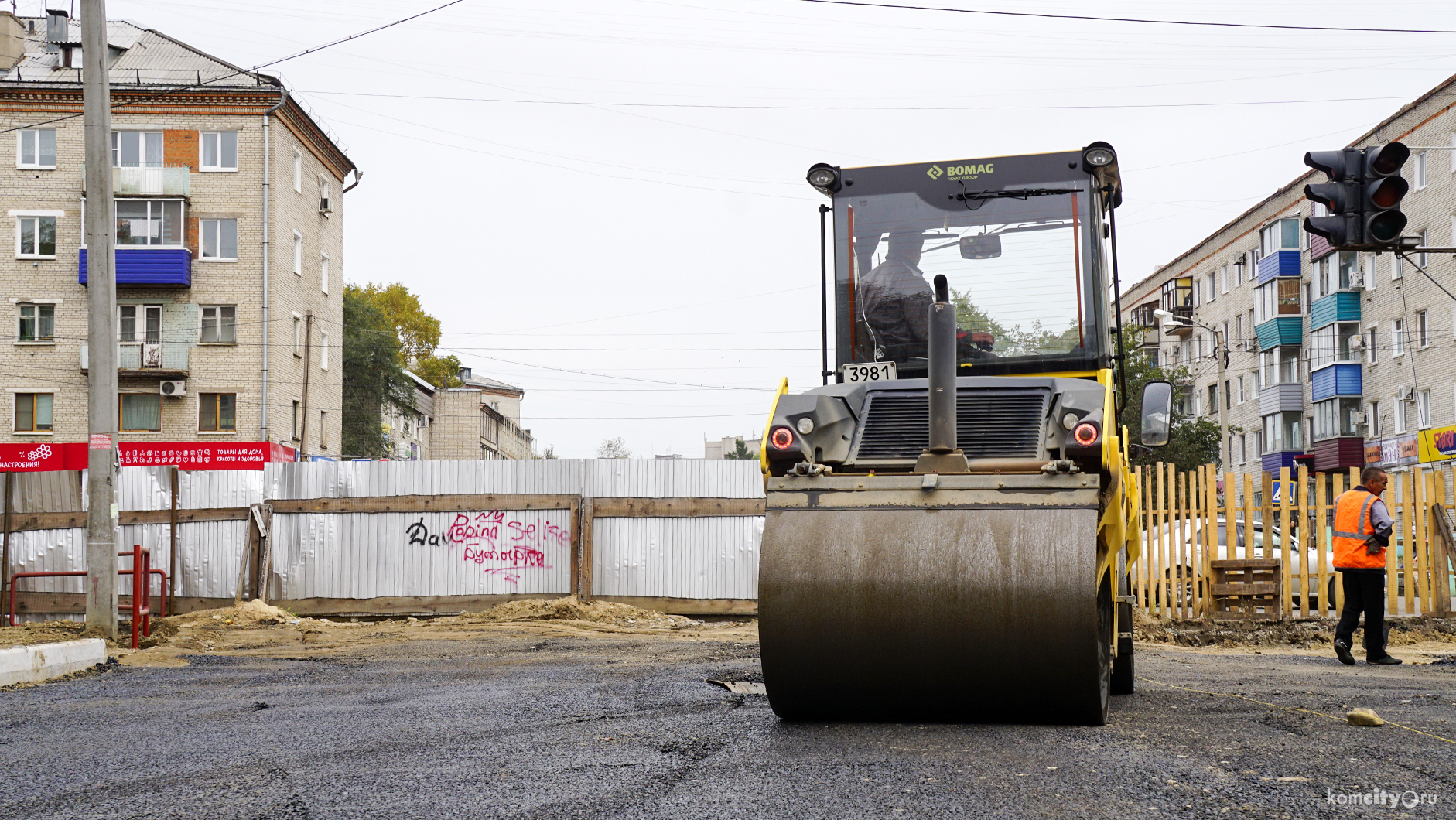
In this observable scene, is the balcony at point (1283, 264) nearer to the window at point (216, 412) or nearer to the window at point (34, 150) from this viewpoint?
the window at point (216, 412)

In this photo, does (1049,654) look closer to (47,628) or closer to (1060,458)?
(1060,458)

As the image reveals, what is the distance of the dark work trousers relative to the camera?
40.0 feet

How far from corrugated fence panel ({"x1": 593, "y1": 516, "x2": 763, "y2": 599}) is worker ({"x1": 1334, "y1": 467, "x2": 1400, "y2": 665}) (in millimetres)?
7576

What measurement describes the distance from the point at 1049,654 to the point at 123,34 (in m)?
46.0

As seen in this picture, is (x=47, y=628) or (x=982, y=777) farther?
(x=47, y=628)

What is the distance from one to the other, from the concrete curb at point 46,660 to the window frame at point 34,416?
108 feet

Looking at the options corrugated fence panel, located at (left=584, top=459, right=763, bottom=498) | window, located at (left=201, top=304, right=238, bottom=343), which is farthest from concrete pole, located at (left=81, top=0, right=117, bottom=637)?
window, located at (left=201, top=304, right=238, bottom=343)

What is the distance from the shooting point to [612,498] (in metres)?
18.3

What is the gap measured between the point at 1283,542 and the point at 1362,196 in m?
7.19

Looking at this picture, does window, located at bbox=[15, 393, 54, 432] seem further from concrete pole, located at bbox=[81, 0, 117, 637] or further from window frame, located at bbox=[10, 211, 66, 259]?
concrete pole, located at bbox=[81, 0, 117, 637]

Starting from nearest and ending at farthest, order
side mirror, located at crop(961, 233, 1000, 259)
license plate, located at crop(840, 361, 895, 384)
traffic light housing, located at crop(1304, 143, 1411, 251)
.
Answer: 1. license plate, located at crop(840, 361, 895, 384)
2. side mirror, located at crop(961, 233, 1000, 259)
3. traffic light housing, located at crop(1304, 143, 1411, 251)

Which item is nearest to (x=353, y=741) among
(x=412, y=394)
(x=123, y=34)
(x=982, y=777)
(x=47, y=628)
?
(x=982, y=777)

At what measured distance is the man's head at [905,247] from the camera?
26.0 ft

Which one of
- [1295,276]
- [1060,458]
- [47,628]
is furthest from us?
[1295,276]
